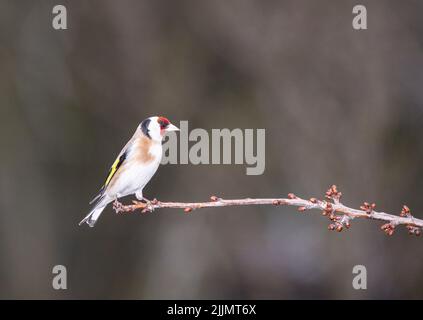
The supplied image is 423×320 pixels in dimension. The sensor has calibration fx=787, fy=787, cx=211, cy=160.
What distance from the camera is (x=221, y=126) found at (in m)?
12.4

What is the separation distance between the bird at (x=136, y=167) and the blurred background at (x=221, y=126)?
5.36m

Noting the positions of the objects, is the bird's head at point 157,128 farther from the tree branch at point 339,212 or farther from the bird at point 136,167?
the tree branch at point 339,212

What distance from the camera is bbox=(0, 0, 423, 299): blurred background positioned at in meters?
12.1

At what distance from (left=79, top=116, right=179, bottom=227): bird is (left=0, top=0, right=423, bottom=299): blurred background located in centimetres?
536

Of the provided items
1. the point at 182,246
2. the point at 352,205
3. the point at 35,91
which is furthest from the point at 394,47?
the point at 35,91

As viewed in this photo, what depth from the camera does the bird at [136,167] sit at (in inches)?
250

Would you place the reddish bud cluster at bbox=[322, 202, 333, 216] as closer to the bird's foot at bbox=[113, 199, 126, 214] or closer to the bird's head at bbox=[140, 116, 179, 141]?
the bird's foot at bbox=[113, 199, 126, 214]

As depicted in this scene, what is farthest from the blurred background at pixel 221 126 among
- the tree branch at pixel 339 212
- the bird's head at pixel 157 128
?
the tree branch at pixel 339 212

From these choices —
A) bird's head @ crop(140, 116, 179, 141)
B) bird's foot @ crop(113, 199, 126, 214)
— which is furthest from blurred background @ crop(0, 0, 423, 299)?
bird's foot @ crop(113, 199, 126, 214)

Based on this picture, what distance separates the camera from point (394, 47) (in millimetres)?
12281

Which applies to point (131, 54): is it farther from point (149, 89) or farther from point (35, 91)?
point (35, 91)

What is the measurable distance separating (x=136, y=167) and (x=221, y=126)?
19.9ft

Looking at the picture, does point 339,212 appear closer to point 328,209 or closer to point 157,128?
point 328,209

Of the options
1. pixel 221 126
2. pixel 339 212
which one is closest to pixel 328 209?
pixel 339 212
